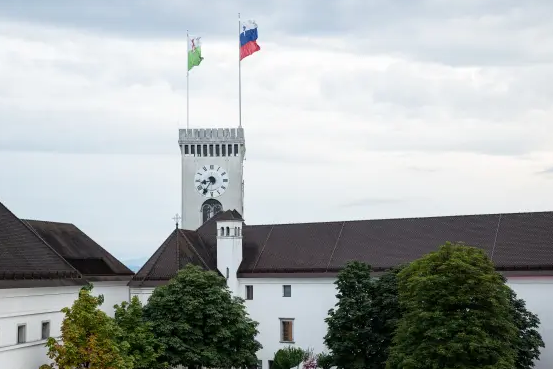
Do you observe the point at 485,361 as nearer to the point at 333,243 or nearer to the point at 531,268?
the point at 531,268

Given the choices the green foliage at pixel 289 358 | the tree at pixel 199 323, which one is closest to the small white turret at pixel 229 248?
the green foliage at pixel 289 358

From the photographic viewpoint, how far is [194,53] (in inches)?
3425

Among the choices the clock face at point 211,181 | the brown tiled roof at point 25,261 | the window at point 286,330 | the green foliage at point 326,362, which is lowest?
the green foliage at point 326,362

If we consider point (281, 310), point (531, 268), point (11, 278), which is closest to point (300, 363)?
point (281, 310)

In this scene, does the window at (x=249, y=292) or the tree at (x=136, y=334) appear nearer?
the tree at (x=136, y=334)

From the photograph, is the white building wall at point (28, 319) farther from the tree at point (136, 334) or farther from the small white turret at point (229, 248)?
the small white turret at point (229, 248)

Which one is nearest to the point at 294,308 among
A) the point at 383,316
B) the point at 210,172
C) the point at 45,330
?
the point at 383,316

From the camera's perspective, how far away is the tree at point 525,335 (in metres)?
53.1

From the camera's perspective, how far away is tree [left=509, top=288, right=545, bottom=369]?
53.1 metres

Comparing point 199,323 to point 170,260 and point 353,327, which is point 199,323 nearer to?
point 353,327

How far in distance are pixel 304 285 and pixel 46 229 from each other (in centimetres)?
1805

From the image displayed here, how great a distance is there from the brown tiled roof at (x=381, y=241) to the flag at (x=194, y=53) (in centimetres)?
1942

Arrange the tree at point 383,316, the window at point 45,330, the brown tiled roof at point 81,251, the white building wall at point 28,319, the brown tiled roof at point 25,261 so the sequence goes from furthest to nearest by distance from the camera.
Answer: the brown tiled roof at point 81,251, the tree at point 383,316, the window at point 45,330, the brown tiled roof at point 25,261, the white building wall at point 28,319

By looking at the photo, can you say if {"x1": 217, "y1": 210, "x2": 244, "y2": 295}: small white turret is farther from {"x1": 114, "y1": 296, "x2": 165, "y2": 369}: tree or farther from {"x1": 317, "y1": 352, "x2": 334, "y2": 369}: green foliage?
{"x1": 114, "y1": 296, "x2": 165, "y2": 369}: tree
